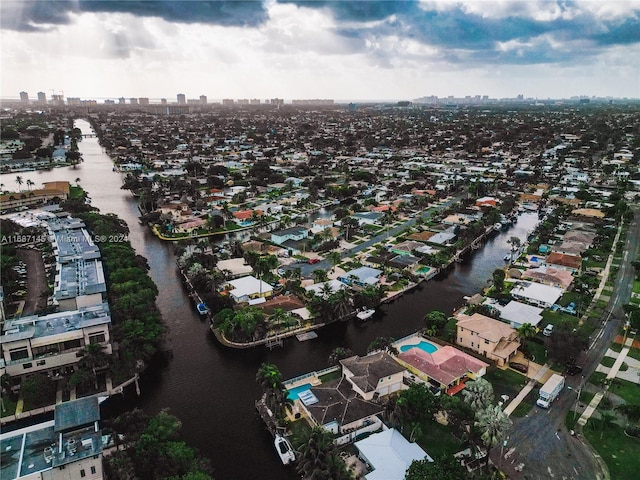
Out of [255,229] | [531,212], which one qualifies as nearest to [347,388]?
[255,229]

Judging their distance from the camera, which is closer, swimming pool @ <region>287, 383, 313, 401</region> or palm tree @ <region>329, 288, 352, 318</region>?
swimming pool @ <region>287, 383, 313, 401</region>

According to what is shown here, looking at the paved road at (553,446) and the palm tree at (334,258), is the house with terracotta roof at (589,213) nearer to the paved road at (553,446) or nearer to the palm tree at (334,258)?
the palm tree at (334,258)

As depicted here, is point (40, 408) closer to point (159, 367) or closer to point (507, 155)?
point (159, 367)

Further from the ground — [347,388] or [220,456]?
[347,388]

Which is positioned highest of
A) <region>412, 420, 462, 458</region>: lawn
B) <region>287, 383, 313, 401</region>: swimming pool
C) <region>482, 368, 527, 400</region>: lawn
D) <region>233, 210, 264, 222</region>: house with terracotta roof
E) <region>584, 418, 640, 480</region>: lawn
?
<region>233, 210, 264, 222</region>: house with terracotta roof

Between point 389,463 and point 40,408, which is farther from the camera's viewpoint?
point 40,408

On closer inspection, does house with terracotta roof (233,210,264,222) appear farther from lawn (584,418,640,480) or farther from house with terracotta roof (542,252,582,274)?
lawn (584,418,640,480)

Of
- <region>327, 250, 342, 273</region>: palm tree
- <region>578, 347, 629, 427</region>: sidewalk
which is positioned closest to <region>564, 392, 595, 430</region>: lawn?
<region>578, 347, 629, 427</region>: sidewalk
